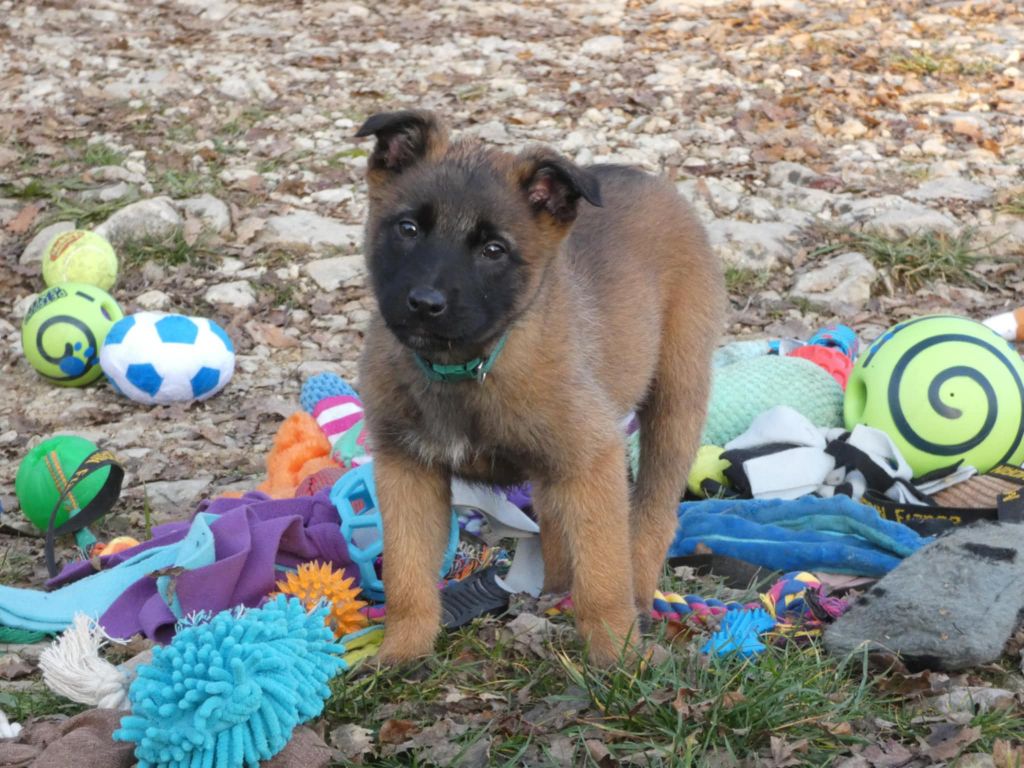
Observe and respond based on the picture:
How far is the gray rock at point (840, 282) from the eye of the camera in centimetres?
735

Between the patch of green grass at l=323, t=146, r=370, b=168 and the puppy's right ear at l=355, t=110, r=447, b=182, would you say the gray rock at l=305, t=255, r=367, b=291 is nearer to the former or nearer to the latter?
the patch of green grass at l=323, t=146, r=370, b=168

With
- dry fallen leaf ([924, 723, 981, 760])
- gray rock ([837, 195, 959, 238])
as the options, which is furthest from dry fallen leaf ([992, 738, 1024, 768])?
gray rock ([837, 195, 959, 238])

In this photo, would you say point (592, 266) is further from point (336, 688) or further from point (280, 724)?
point (280, 724)

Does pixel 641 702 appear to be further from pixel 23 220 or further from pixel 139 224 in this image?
pixel 23 220

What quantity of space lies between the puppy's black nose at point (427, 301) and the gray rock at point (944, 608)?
1.54 metres

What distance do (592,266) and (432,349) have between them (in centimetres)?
93

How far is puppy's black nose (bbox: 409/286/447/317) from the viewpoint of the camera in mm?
3184

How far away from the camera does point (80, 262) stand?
680 cm

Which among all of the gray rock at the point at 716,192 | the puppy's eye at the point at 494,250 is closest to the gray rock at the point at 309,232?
the gray rock at the point at 716,192

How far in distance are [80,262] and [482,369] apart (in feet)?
13.4

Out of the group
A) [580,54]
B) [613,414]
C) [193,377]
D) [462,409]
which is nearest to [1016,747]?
[613,414]

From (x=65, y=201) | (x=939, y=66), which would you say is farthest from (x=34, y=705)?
(x=939, y=66)

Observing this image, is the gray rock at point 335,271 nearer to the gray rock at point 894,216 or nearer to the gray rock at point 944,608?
the gray rock at point 894,216

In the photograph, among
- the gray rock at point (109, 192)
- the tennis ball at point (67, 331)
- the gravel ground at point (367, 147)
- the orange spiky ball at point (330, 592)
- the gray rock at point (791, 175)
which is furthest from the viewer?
the gray rock at point (791, 175)
